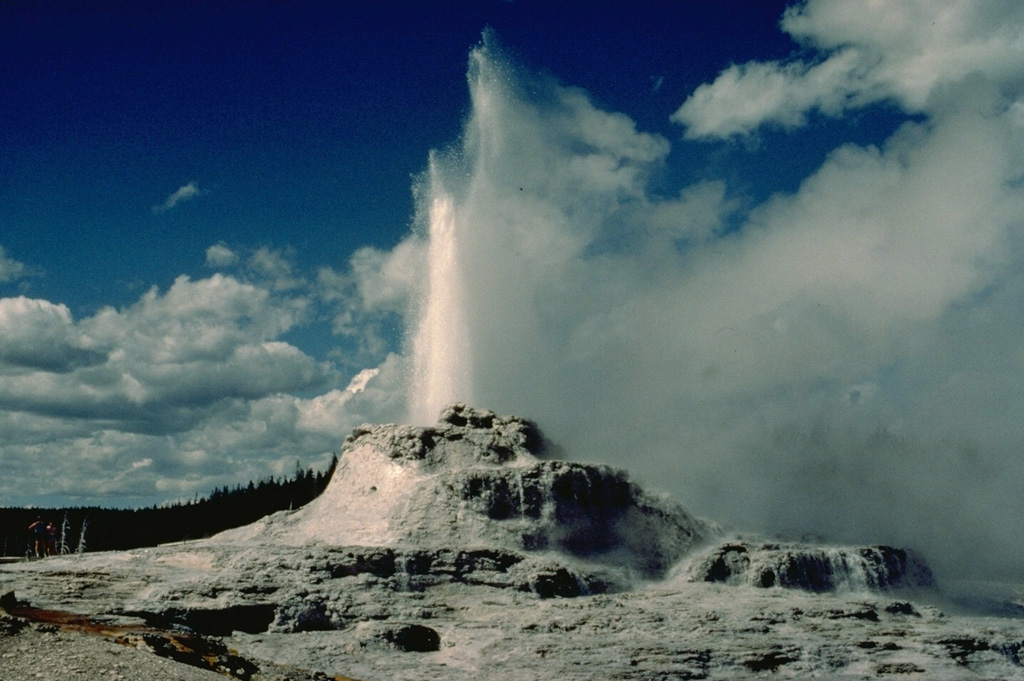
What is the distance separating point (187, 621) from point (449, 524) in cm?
1048

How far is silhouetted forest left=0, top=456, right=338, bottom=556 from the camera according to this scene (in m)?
76.1

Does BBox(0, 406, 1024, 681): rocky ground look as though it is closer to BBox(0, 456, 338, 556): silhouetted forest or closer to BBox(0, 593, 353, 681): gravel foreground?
BBox(0, 593, 353, 681): gravel foreground

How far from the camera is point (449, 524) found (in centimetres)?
3169

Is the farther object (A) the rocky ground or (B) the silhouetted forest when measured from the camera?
(B) the silhouetted forest

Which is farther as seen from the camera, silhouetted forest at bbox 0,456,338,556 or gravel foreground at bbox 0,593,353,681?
silhouetted forest at bbox 0,456,338,556

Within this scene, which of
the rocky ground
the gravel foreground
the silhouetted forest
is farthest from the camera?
the silhouetted forest

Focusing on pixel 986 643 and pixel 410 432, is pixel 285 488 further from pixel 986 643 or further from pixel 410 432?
pixel 986 643

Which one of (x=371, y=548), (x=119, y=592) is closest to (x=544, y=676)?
(x=371, y=548)

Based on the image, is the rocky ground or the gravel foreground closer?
the gravel foreground

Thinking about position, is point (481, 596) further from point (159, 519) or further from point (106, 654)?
point (159, 519)

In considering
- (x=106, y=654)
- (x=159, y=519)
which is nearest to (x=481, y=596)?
(x=106, y=654)

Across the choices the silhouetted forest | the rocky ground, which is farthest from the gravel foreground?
the silhouetted forest

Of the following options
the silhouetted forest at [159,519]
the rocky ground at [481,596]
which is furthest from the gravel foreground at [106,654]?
the silhouetted forest at [159,519]

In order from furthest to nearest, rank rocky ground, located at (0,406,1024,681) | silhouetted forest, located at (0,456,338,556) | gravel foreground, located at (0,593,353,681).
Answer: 1. silhouetted forest, located at (0,456,338,556)
2. rocky ground, located at (0,406,1024,681)
3. gravel foreground, located at (0,593,353,681)
